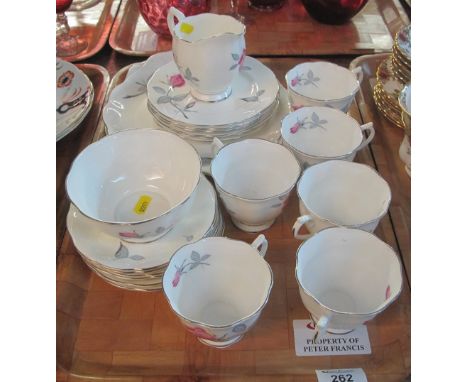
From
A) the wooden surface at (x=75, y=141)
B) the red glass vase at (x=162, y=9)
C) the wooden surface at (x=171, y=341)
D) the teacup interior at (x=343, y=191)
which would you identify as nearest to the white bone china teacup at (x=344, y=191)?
the teacup interior at (x=343, y=191)

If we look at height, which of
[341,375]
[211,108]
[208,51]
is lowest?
[341,375]

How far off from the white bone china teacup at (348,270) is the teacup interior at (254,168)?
14 centimetres

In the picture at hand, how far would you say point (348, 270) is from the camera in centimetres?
67

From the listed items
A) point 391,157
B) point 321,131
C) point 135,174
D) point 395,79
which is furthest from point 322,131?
point 135,174

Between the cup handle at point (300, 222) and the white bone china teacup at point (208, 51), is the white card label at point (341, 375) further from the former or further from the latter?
the white bone china teacup at point (208, 51)

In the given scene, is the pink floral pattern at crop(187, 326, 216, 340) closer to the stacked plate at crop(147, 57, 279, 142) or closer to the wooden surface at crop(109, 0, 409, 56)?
the stacked plate at crop(147, 57, 279, 142)

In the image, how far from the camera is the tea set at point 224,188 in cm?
62

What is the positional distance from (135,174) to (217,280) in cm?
23

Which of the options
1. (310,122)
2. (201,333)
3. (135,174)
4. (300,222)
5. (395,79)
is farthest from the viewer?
(395,79)

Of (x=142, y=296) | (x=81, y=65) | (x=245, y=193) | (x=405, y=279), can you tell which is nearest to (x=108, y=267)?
(x=142, y=296)

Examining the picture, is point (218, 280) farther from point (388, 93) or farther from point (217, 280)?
point (388, 93)

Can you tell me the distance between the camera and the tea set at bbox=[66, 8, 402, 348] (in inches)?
24.3

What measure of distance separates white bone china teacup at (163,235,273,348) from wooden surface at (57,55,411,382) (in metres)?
0.03

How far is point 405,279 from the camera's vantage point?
68 cm
